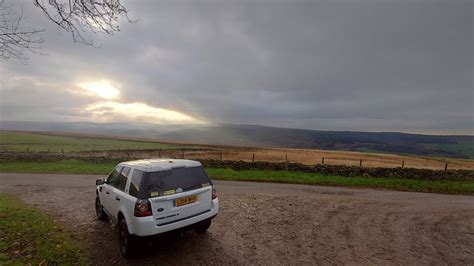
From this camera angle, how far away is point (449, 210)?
383 inches

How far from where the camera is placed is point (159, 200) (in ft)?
16.9

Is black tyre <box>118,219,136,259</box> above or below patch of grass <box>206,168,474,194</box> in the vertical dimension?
above

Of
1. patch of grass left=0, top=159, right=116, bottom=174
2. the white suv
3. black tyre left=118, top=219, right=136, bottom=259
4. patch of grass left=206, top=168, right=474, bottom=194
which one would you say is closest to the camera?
the white suv

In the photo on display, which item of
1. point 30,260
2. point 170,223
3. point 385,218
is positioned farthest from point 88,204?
point 385,218

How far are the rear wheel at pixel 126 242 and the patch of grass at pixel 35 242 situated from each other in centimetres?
75

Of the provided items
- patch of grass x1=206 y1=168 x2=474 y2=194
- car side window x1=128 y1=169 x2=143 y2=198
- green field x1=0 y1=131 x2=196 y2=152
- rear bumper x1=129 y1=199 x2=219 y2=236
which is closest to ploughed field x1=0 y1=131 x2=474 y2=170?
green field x1=0 y1=131 x2=196 y2=152

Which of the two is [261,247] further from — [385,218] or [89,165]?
[89,165]

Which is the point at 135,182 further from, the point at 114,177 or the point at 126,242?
the point at 114,177

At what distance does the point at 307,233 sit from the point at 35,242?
23.2 ft

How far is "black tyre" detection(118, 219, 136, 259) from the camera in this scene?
5281 millimetres

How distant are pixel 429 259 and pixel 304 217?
3515 mm

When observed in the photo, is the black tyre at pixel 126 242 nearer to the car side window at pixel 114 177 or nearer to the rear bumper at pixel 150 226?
the rear bumper at pixel 150 226

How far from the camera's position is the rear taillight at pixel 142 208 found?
5.05 meters

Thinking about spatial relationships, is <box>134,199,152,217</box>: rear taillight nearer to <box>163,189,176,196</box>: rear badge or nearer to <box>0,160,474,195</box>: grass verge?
<box>163,189,176,196</box>: rear badge
